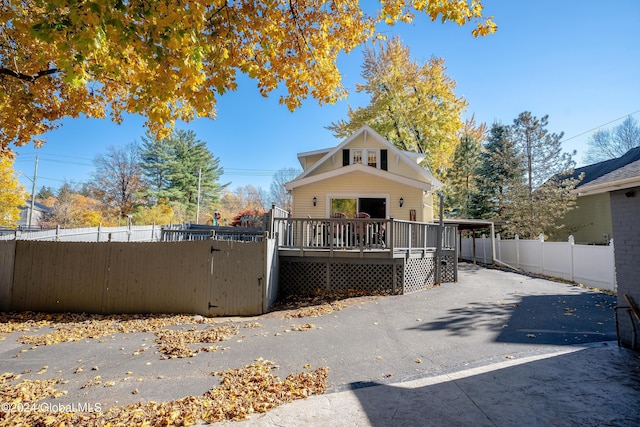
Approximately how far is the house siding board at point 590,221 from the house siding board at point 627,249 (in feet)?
53.9

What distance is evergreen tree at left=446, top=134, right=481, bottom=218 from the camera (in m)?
24.6

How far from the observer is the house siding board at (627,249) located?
4.76 meters

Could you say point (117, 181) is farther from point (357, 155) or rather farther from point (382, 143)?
point (382, 143)

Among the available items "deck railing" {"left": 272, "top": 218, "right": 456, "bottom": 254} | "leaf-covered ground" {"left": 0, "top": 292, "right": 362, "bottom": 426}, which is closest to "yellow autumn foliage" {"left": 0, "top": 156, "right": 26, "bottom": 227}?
"leaf-covered ground" {"left": 0, "top": 292, "right": 362, "bottom": 426}

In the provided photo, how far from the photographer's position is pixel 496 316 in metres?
6.84

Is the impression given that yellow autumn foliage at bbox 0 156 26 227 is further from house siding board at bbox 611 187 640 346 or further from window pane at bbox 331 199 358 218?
house siding board at bbox 611 187 640 346

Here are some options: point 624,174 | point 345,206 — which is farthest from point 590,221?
point 624,174

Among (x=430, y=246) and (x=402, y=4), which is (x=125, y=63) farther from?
(x=430, y=246)

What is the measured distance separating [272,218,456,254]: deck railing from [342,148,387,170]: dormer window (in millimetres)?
6743

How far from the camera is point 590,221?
18969mm

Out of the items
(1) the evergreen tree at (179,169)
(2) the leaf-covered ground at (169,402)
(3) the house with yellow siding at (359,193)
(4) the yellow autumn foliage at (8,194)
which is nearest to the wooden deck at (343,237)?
(2) the leaf-covered ground at (169,402)

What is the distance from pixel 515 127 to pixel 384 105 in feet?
30.6

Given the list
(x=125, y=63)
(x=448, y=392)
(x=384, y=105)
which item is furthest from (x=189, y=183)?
(x=448, y=392)

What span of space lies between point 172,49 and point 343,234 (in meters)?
6.84
